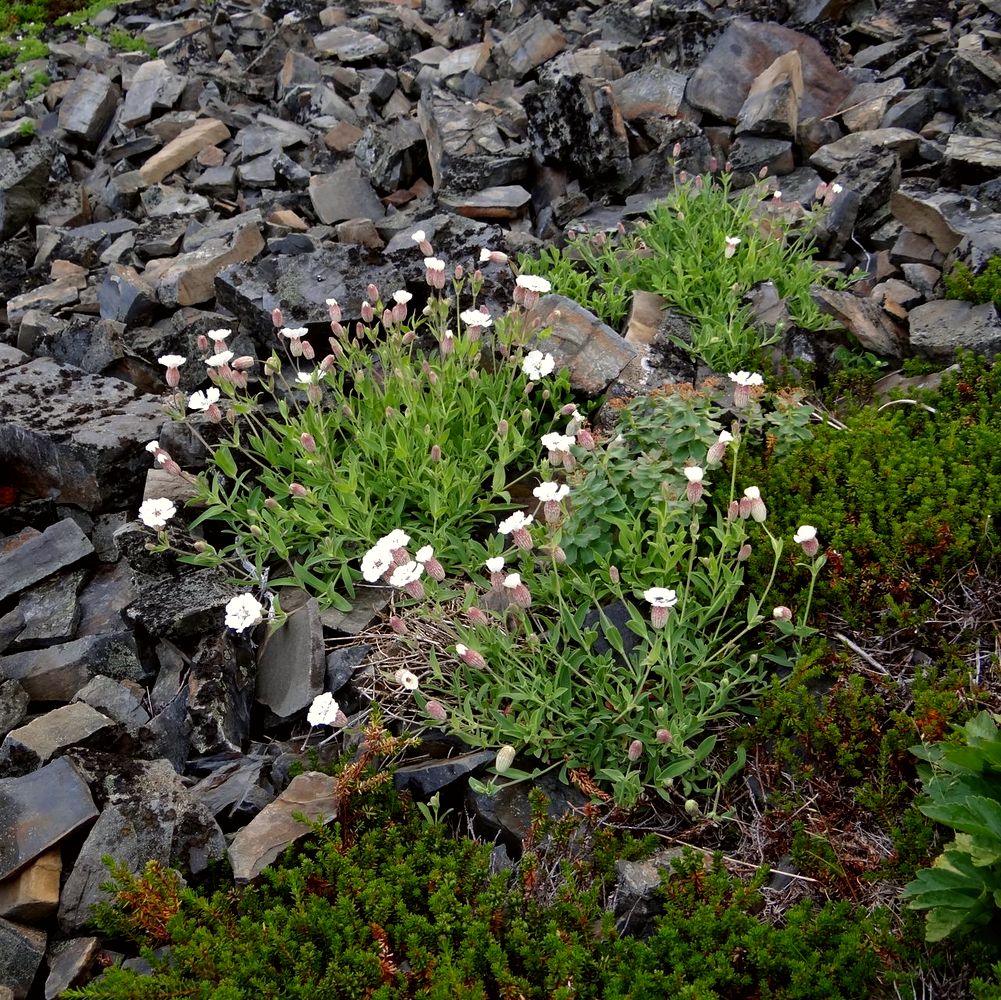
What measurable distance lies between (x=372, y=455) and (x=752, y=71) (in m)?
5.64

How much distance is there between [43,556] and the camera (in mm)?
4812

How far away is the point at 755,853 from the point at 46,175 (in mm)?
8822

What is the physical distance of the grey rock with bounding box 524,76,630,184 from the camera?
7.34 meters

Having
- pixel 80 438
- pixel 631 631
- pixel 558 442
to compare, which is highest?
pixel 558 442

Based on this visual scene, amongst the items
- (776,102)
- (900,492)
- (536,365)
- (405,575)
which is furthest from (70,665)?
(776,102)

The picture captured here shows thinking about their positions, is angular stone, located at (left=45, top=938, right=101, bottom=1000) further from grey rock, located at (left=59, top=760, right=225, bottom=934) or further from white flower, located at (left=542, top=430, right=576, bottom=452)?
white flower, located at (left=542, top=430, right=576, bottom=452)

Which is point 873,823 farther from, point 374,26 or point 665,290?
point 374,26

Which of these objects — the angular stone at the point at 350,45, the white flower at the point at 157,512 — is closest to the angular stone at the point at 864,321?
the white flower at the point at 157,512

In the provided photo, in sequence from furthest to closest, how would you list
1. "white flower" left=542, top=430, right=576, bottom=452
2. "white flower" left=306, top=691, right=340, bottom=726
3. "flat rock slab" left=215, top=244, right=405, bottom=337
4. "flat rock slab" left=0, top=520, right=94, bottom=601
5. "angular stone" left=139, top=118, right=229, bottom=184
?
1. "angular stone" left=139, top=118, right=229, bottom=184
2. "flat rock slab" left=215, top=244, right=405, bottom=337
3. "flat rock slab" left=0, top=520, right=94, bottom=601
4. "white flower" left=542, top=430, right=576, bottom=452
5. "white flower" left=306, top=691, right=340, bottom=726

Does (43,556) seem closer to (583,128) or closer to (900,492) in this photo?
(900,492)

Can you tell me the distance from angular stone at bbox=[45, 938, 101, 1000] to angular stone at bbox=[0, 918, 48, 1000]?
0.17ft

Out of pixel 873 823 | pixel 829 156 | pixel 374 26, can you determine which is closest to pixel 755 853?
pixel 873 823

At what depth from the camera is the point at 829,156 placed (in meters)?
7.20

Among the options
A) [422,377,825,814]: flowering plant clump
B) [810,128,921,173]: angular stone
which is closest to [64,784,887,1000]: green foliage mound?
[422,377,825,814]: flowering plant clump
